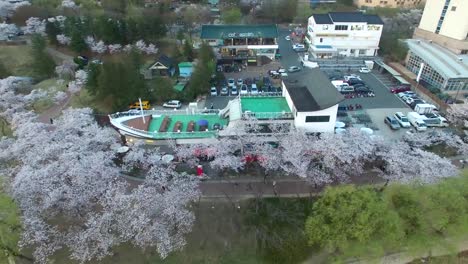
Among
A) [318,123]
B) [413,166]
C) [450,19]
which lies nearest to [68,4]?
[318,123]

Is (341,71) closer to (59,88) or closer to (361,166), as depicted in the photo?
(361,166)

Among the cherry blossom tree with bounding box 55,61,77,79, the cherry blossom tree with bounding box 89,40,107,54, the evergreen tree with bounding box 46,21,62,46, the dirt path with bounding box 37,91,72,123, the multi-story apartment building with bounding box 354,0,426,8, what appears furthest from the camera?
the multi-story apartment building with bounding box 354,0,426,8

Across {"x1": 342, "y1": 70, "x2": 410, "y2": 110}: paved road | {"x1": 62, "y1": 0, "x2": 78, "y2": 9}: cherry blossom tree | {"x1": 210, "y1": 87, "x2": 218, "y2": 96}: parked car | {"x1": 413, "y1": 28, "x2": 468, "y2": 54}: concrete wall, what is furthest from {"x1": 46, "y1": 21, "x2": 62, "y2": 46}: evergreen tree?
{"x1": 413, "y1": 28, "x2": 468, "y2": 54}: concrete wall

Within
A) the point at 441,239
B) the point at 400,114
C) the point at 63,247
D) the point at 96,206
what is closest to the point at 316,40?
the point at 400,114

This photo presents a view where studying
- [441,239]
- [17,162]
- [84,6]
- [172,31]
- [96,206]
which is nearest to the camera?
[441,239]

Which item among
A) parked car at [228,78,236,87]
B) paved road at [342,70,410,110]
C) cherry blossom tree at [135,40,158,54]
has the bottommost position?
paved road at [342,70,410,110]

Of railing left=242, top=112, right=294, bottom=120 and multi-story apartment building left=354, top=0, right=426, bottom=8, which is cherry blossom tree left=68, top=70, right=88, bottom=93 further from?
multi-story apartment building left=354, top=0, right=426, bottom=8

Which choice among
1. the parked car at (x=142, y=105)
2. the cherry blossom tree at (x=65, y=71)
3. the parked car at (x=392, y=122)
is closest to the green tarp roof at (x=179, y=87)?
the parked car at (x=142, y=105)
